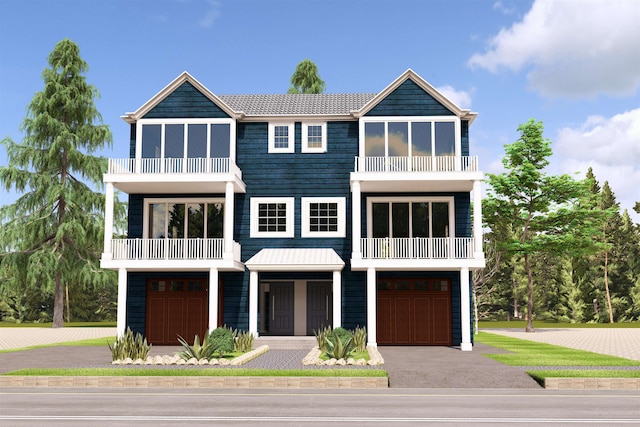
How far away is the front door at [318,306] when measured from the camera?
95.7 feet

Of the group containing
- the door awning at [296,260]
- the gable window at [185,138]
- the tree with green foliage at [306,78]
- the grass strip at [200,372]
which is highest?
the tree with green foliage at [306,78]

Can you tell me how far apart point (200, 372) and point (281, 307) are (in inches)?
501

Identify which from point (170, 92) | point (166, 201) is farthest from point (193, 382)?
point (170, 92)

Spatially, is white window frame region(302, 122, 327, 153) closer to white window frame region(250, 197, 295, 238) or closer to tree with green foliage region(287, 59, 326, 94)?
white window frame region(250, 197, 295, 238)

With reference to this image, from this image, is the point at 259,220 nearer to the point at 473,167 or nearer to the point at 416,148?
the point at 416,148

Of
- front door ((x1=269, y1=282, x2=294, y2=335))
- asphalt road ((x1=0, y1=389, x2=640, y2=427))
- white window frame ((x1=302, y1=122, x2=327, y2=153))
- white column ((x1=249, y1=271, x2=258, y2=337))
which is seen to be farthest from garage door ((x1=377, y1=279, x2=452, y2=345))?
asphalt road ((x1=0, y1=389, x2=640, y2=427))

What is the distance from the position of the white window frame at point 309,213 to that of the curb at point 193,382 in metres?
13.5

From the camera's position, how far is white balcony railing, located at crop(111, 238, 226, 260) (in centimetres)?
2714

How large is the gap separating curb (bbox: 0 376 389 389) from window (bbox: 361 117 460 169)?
46.3 feet

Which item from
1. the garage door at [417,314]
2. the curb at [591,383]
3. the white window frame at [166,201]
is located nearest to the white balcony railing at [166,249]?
the white window frame at [166,201]

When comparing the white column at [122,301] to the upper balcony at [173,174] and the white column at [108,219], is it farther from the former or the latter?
the upper balcony at [173,174]

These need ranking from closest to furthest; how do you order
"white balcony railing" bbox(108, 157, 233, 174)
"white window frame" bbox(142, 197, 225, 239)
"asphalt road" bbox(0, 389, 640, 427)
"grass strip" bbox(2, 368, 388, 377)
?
"asphalt road" bbox(0, 389, 640, 427), "grass strip" bbox(2, 368, 388, 377), "white balcony railing" bbox(108, 157, 233, 174), "white window frame" bbox(142, 197, 225, 239)

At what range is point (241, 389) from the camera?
15.2 metres

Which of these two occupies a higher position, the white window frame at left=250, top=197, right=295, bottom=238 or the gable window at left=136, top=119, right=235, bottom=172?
the gable window at left=136, top=119, right=235, bottom=172
